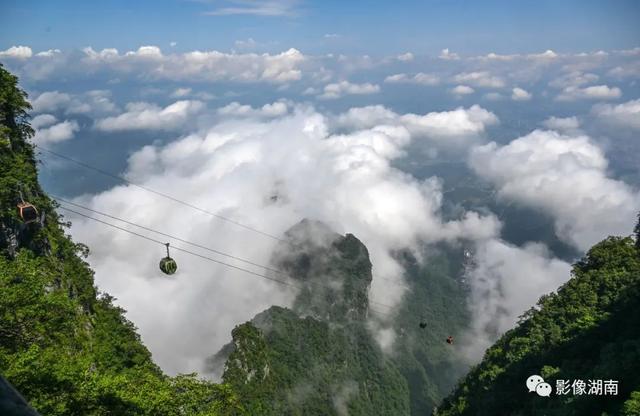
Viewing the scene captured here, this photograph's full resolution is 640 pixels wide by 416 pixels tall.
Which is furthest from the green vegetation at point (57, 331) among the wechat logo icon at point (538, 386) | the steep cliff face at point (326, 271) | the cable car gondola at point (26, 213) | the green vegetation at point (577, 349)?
the steep cliff face at point (326, 271)

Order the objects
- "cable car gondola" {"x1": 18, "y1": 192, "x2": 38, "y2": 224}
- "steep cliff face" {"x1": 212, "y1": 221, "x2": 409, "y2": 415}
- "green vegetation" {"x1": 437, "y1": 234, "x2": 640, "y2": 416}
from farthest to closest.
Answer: "steep cliff face" {"x1": 212, "y1": 221, "x2": 409, "y2": 415}, "green vegetation" {"x1": 437, "y1": 234, "x2": 640, "y2": 416}, "cable car gondola" {"x1": 18, "y1": 192, "x2": 38, "y2": 224}

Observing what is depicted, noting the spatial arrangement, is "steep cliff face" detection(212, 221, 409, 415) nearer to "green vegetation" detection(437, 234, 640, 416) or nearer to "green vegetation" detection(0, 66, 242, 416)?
"green vegetation" detection(0, 66, 242, 416)

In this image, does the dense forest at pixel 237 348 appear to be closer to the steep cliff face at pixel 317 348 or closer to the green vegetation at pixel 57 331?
the green vegetation at pixel 57 331

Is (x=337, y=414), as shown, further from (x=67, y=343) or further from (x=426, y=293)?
(x=426, y=293)

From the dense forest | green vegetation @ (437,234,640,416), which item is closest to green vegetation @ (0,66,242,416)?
the dense forest

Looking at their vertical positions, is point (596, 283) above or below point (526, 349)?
above

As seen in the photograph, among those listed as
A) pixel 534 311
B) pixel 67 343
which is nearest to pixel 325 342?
pixel 534 311
